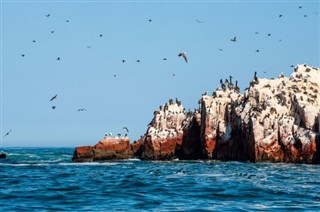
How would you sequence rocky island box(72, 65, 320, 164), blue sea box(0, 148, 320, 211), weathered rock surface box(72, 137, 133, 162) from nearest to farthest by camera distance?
blue sea box(0, 148, 320, 211)
rocky island box(72, 65, 320, 164)
weathered rock surface box(72, 137, 133, 162)

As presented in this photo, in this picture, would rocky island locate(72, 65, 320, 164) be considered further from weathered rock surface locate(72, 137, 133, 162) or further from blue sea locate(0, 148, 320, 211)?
blue sea locate(0, 148, 320, 211)

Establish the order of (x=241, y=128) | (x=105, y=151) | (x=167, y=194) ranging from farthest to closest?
(x=105, y=151) < (x=241, y=128) < (x=167, y=194)

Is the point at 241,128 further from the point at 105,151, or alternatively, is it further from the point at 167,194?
the point at 167,194

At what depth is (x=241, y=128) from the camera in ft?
346

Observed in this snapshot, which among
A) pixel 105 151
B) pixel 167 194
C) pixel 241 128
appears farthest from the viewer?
pixel 105 151

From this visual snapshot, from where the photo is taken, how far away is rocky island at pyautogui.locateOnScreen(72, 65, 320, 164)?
94188 millimetres

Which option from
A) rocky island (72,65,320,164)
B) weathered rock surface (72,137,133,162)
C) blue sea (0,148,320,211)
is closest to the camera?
blue sea (0,148,320,211)

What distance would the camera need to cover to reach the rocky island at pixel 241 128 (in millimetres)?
94188

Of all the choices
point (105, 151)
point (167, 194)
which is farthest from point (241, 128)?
point (167, 194)

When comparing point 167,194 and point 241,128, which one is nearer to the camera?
point 167,194

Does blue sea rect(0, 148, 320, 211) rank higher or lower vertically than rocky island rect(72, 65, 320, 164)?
lower

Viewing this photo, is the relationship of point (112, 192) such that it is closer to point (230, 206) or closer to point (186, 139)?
point (230, 206)

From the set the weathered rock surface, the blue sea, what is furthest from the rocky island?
the blue sea

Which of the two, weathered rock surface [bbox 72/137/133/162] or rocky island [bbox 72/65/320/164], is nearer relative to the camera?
rocky island [bbox 72/65/320/164]
